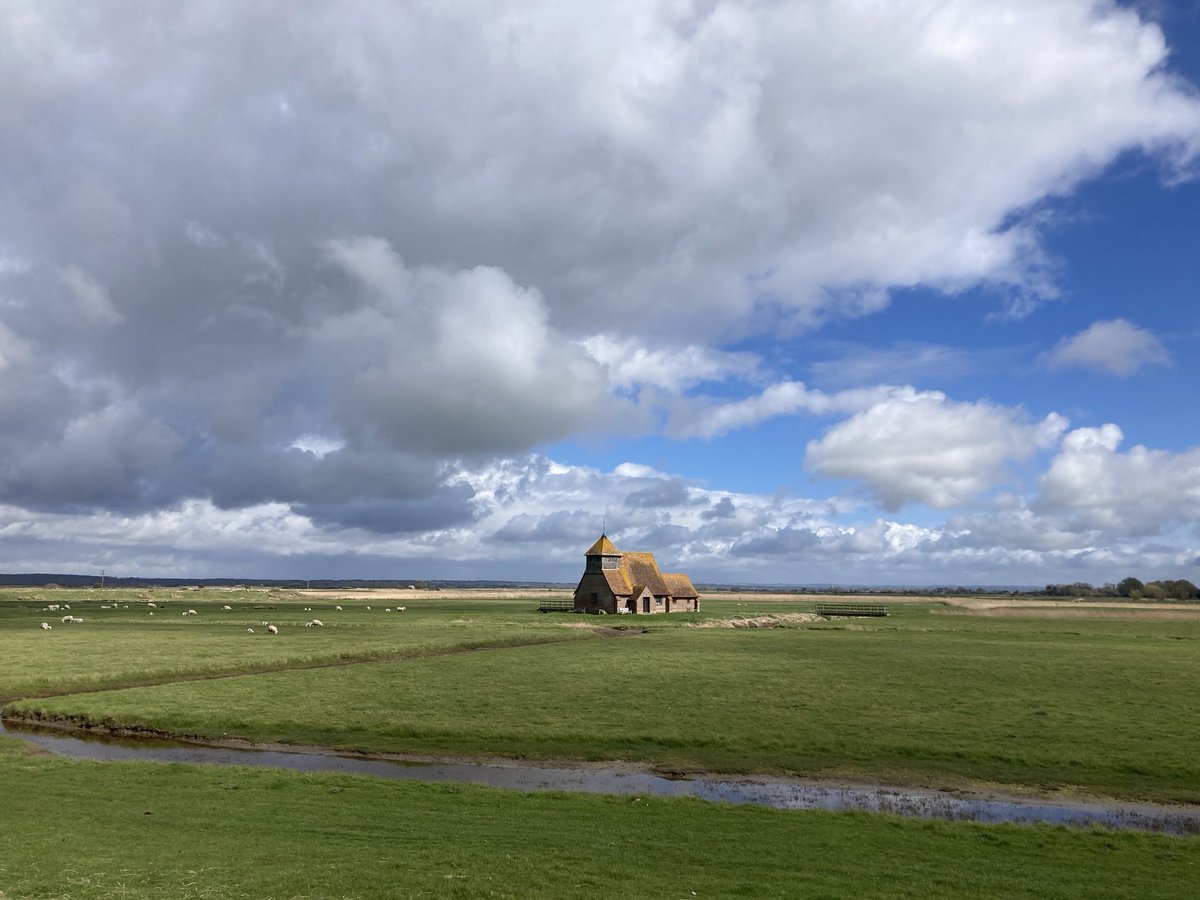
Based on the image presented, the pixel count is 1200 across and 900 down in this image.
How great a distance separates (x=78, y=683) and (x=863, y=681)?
4129 centimetres

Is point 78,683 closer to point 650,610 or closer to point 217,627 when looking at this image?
point 217,627

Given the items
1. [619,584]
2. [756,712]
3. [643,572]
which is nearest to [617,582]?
[619,584]

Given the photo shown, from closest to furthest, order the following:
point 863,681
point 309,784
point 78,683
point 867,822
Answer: point 867,822 → point 309,784 → point 78,683 → point 863,681

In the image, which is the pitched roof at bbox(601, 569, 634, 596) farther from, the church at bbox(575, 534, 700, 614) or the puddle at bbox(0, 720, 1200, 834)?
the puddle at bbox(0, 720, 1200, 834)

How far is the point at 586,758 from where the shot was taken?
2644cm

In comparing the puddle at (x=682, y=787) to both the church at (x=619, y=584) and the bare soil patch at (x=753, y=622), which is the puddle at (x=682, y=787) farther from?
the church at (x=619, y=584)

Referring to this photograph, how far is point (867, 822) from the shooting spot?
61.9 ft

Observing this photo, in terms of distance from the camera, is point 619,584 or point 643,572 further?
point 643,572

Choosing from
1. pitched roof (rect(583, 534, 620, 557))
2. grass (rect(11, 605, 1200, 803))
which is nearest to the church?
pitched roof (rect(583, 534, 620, 557))

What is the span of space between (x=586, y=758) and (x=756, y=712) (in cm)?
1006

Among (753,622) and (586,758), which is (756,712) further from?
(753,622)

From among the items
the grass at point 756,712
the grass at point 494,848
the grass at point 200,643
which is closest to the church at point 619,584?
the grass at point 200,643

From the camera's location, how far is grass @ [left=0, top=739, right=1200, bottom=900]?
44.8ft

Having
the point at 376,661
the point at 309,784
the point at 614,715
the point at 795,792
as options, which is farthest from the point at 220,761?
the point at 376,661
